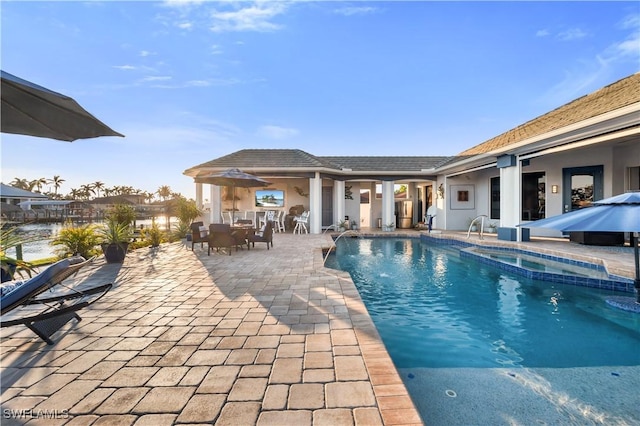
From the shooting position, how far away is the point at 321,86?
14.0 m

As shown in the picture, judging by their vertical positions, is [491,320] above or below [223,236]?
below

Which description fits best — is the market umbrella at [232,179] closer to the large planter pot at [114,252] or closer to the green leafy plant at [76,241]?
the large planter pot at [114,252]

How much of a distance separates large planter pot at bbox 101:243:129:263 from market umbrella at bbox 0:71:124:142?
4110mm

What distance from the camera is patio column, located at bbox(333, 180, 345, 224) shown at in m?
15.0

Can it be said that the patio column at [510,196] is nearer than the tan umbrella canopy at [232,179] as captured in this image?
No

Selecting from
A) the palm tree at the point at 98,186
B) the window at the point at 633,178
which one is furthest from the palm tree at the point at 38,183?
the window at the point at 633,178

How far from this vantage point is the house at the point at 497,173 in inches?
295

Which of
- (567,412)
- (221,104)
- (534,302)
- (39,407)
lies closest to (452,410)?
(567,412)

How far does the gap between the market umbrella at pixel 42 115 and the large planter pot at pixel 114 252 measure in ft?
13.5

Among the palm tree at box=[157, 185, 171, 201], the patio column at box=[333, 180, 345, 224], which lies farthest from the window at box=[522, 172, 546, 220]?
the palm tree at box=[157, 185, 171, 201]

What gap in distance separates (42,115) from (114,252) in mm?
4744

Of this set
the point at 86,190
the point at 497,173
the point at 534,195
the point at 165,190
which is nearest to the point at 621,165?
the point at 534,195

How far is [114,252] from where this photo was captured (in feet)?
21.6

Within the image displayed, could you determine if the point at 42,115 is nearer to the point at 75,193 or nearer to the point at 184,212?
the point at 184,212
